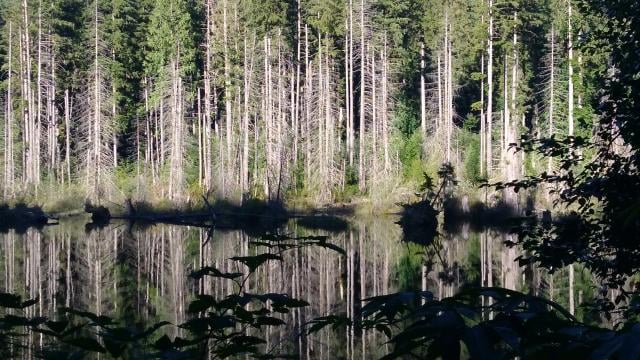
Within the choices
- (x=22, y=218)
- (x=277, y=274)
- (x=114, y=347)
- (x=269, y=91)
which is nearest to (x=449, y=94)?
(x=269, y=91)

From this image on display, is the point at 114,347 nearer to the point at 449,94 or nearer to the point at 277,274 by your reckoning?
the point at 277,274

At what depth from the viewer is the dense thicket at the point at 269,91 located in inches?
1708

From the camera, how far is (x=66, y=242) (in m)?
26.2

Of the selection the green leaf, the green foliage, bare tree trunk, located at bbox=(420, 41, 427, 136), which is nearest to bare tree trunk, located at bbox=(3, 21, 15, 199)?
the green foliage

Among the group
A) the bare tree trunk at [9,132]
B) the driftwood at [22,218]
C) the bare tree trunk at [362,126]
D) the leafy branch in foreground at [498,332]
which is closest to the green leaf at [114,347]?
the leafy branch in foreground at [498,332]

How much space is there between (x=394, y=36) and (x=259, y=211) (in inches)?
758

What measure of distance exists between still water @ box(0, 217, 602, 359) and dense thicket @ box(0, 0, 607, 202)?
13661 mm

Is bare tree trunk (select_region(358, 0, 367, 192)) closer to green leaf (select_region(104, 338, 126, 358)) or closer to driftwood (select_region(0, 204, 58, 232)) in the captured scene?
driftwood (select_region(0, 204, 58, 232))

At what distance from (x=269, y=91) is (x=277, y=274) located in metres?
28.2

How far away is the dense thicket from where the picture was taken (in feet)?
142

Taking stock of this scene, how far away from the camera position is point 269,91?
4594cm

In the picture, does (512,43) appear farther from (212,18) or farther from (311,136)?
(212,18)

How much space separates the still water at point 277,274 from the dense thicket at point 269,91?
44.8 feet

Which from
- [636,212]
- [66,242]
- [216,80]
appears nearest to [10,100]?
[216,80]
